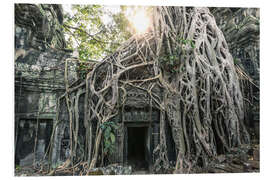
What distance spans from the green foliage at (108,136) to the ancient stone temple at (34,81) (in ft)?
4.16

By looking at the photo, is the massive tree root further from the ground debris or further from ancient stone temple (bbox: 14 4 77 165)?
ancient stone temple (bbox: 14 4 77 165)

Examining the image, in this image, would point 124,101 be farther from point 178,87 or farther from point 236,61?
point 236,61

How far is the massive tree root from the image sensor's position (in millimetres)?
2680

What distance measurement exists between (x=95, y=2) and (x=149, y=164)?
3456 millimetres

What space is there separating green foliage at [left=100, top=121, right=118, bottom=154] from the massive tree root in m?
0.10

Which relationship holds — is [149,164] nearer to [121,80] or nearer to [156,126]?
[156,126]

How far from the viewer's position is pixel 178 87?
113 inches

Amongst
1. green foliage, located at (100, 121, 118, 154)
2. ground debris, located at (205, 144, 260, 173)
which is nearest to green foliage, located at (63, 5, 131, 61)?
green foliage, located at (100, 121, 118, 154)

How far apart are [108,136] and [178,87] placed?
1.71 m

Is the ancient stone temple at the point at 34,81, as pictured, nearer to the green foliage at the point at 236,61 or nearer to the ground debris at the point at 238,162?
the ground debris at the point at 238,162

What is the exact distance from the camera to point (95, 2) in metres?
2.63

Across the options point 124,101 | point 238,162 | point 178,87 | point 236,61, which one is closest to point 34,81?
point 124,101

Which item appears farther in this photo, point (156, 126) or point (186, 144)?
point (156, 126)
